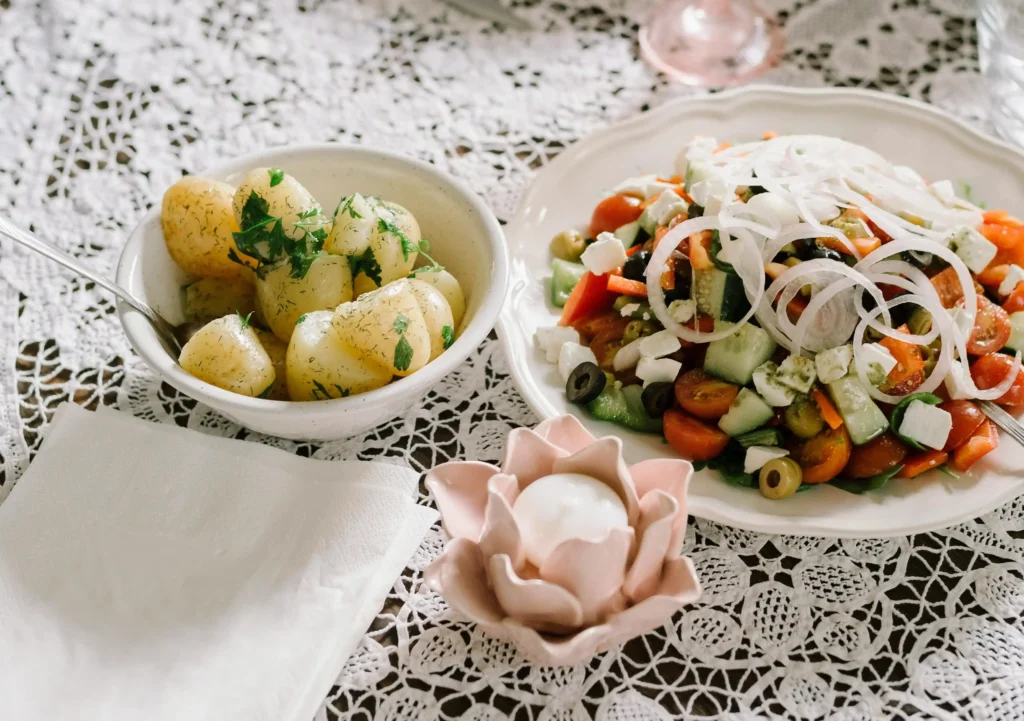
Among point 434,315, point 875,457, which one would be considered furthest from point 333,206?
point 875,457

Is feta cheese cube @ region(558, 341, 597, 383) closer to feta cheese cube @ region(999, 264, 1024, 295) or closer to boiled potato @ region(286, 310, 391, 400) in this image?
boiled potato @ region(286, 310, 391, 400)

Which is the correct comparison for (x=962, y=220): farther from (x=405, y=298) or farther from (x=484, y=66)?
(x=484, y=66)

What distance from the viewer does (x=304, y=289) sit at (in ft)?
3.62

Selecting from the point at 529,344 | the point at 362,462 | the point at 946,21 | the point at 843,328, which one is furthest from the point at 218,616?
the point at 946,21

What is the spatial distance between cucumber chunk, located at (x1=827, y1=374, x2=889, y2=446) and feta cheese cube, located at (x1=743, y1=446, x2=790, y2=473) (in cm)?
9

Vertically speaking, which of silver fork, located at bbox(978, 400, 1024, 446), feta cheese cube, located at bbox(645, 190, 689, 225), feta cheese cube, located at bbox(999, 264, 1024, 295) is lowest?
silver fork, located at bbox(978, 400, 1024, 446)

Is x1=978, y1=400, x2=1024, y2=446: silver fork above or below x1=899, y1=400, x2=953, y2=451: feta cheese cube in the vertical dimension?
below

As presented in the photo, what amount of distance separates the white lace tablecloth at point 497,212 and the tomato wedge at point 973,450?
8cm

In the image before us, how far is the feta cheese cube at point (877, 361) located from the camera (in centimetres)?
116

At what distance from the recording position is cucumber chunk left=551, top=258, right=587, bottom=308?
1.35m

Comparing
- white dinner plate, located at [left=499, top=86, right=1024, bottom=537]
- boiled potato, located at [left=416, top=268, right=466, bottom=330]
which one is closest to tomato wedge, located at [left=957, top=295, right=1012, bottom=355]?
white dinner plate, located at [left=499, top=86, right=1024, bottom=537]

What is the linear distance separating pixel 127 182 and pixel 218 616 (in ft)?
3.01

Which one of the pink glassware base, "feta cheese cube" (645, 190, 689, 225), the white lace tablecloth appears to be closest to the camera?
the white lace tablecloth

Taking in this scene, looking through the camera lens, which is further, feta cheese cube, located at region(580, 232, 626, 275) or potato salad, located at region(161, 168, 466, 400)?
feta cheese cube, located at region(580, 232, 626, 275)
